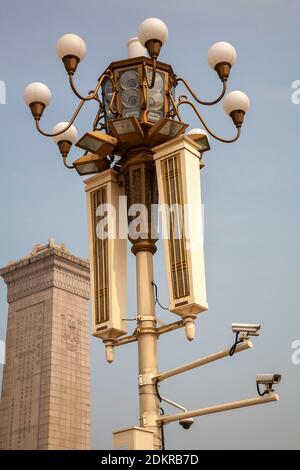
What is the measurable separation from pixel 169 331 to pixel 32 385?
92.3m

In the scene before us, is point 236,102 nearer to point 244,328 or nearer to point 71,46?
point 71,46

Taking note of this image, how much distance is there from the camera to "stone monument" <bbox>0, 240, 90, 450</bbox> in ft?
323

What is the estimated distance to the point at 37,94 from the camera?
1329 centimetres

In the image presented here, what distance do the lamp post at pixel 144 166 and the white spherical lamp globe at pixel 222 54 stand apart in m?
0.02

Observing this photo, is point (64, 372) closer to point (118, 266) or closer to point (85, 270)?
point (85, 270)

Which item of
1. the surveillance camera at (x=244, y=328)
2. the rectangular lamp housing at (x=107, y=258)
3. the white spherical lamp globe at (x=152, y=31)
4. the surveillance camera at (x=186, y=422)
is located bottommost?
the surveillance camera at (x=186, y=422)

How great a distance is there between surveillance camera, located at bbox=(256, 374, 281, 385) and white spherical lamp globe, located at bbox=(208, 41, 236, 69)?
5477 mm

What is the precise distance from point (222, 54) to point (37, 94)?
311 centimetres

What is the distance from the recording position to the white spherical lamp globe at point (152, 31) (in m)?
12.4

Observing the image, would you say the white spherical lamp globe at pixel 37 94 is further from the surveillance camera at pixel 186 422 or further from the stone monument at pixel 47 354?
the stone monument at pixel 47 354

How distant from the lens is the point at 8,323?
10712 centimetres

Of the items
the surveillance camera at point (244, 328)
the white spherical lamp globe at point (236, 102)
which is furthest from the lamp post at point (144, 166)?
the surveillance camera at point (244, 328)
